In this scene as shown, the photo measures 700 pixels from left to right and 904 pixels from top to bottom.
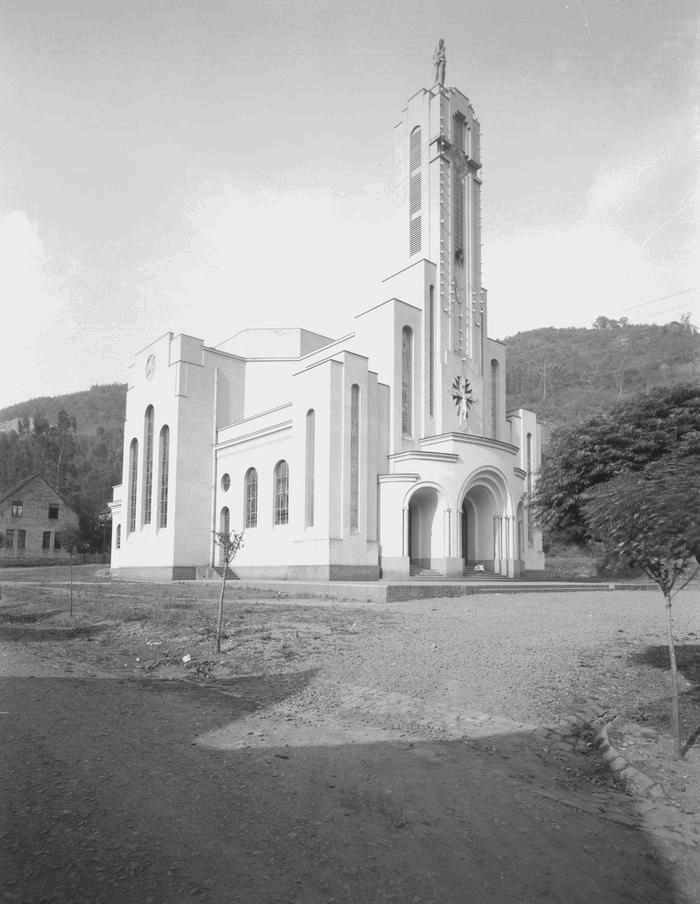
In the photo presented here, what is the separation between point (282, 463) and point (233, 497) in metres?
4.91

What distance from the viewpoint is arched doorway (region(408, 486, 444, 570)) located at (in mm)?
30422

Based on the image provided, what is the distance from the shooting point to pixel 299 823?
4852 mm

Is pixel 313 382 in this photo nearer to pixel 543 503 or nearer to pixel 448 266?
pixel 448 266

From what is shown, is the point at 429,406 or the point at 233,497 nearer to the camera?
the point at 429,406

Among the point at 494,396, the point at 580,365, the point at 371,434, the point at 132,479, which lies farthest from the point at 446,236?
the point at 580,365

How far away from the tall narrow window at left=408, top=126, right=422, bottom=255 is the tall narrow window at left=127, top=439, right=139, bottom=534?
70.8 feet

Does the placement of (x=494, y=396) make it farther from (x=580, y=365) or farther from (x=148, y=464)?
(x=580, y=365)

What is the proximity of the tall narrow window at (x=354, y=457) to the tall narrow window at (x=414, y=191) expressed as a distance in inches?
412

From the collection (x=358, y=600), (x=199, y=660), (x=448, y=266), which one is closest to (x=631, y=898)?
(x=199, y=660)

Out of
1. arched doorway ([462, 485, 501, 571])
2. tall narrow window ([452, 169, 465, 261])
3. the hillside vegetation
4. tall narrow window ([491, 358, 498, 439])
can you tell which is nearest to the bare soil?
arched doorway ([462, 485, 501, 571])

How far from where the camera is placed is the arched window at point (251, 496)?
3609 cm

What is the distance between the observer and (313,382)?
31.2 meters

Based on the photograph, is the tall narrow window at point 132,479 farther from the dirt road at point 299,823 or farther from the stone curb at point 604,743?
the stone curb at point 604,743

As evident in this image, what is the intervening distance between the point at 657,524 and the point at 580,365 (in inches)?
3464
